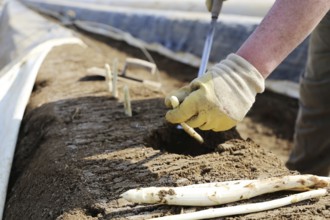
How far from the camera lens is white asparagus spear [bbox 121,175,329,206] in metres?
1.74

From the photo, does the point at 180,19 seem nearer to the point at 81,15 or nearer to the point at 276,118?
the point at 276,118

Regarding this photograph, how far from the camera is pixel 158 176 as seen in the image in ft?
6.73

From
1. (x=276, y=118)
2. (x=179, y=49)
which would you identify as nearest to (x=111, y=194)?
(x=276, y=118)

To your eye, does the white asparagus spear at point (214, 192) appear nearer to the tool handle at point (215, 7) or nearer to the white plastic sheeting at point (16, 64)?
the white plastic sheeting at point (16, 64)

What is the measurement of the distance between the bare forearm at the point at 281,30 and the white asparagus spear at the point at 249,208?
22.4 inches

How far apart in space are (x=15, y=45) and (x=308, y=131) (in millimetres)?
4164

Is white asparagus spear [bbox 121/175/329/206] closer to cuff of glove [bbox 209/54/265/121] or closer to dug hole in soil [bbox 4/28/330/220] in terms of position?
dug hole in soil [bbox 4/28/330/220]

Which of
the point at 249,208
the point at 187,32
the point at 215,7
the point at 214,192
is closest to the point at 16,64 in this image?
the point at 215,7

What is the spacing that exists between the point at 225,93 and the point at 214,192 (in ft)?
1.48

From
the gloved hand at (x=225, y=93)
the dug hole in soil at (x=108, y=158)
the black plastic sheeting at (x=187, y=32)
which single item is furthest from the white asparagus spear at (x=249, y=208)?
the black plastic sheeting at (x=187, y=32)

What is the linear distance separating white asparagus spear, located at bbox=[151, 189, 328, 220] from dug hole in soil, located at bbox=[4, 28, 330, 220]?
1.1 inches

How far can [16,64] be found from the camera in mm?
4148

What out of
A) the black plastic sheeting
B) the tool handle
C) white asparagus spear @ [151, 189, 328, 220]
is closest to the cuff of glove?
white asparagus spear @ [151, 189, 328, 220]

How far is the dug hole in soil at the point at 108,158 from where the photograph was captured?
1878 mm
